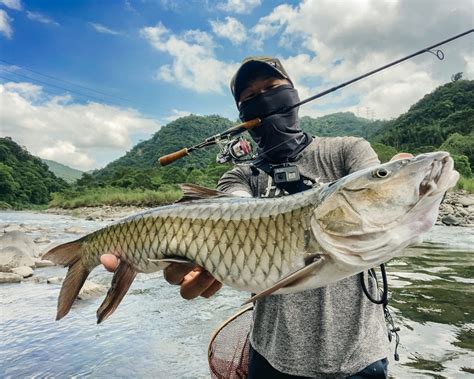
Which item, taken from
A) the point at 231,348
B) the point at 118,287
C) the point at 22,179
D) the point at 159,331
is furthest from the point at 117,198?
the point at 118,287

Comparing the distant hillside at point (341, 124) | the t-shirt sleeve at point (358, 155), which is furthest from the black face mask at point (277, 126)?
the distant hillside at point (341, 124)

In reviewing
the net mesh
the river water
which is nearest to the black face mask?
the net mesh

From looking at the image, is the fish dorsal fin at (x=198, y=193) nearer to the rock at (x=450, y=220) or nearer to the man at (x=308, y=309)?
the man at (x=308, y=309)

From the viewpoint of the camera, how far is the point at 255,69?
2.71 metres

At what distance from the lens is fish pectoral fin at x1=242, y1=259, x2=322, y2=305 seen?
1.58 m

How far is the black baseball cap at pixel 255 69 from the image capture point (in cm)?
265

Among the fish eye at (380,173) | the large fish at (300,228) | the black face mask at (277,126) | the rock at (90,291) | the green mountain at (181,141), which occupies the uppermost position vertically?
the green mountain at (181,141)

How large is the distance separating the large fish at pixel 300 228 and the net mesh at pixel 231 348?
3.44ft

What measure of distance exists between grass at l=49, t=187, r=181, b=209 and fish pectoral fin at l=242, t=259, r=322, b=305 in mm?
34000

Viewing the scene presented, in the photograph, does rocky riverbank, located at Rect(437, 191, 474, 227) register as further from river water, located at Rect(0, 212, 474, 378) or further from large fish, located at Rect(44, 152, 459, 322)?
large fish, located at Rect(44, 152, 459, 322)

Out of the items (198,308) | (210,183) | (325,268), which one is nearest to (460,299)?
(198,308)

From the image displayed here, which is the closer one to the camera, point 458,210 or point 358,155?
point 358,155

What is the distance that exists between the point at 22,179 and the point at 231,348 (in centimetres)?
7015

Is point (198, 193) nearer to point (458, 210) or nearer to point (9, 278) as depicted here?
point (9, 278)
